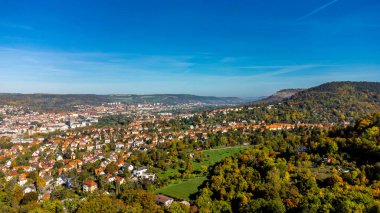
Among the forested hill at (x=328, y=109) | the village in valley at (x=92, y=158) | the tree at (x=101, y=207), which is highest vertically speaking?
the forested hill at (x=328, y=109)

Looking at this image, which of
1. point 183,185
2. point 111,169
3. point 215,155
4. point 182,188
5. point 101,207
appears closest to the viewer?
point 101,207

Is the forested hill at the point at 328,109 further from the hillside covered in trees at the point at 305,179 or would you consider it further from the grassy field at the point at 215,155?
the hillside covered in trees at the point at 305,179

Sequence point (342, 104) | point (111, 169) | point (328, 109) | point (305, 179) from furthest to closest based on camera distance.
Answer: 1. point (342, 104)
2. point (328, 109)
3. point (111, 169)
4. point (305, 179)

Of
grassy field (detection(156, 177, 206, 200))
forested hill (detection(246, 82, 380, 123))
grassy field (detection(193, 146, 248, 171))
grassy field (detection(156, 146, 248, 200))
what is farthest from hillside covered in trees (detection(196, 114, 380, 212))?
forested hill (detection(246, 82, 380, 123))

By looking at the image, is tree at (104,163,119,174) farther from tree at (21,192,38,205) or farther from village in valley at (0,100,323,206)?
tree at (21,192,38,205)

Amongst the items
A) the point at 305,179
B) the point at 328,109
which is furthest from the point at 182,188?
the point at 328,109

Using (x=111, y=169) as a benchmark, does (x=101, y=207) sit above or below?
above

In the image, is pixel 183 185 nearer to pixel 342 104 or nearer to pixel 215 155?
pixel 215 155

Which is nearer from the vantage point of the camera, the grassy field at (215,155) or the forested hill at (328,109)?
the grassy field at (215,155)

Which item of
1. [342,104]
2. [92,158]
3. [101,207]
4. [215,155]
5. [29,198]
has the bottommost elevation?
[92,158]

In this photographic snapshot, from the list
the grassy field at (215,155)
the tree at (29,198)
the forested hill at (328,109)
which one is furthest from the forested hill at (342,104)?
the tree at (29,198)
